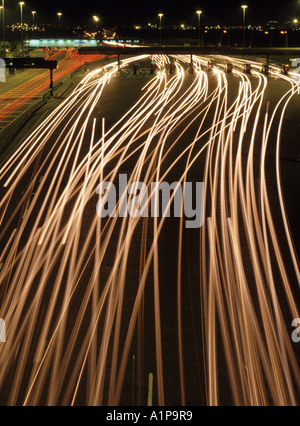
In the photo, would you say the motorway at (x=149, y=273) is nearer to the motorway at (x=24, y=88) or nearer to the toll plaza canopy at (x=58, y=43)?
the motorway at (x=24, y=88)

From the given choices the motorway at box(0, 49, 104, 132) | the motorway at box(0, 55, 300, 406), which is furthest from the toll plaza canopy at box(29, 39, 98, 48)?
the motorway at box(0, 55, 300, 406)

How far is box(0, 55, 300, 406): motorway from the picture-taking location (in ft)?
30.3

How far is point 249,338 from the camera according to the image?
10289mm

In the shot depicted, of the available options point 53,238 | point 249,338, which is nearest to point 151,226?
point 53,238

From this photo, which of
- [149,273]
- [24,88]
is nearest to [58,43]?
[24,88]

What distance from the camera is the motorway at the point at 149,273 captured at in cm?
923

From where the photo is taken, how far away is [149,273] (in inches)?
525

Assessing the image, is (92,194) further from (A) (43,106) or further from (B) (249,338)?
(A) (43,106)

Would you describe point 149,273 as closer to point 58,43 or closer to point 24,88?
point 24,88

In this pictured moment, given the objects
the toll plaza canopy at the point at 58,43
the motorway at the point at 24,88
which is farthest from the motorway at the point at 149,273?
the toll plaza canopy at the point at 58,43

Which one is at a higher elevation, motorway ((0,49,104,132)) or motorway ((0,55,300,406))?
motorway ((0,49,104,132))

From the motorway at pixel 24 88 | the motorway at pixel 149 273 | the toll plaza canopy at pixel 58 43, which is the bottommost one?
the motorway at pixel 149 273

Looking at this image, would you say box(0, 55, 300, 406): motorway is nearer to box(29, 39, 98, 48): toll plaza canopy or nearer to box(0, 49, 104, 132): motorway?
box(0, 49, 104, 132): motorway

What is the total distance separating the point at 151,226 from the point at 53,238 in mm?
2925
